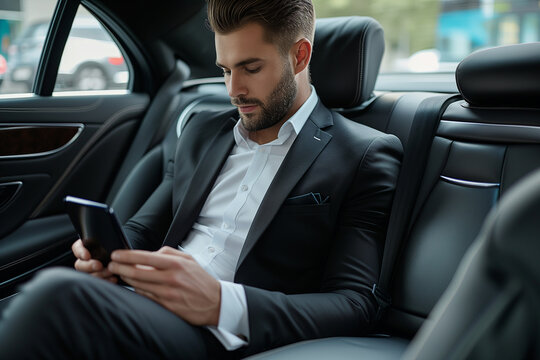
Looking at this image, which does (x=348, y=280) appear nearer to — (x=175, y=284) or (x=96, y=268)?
(x=175, y=284)

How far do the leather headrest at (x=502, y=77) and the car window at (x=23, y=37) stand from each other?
65.9 inches

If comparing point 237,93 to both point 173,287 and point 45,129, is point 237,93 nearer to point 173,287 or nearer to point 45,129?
point 173,287

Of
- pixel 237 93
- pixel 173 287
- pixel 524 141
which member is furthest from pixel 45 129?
pixel 524 141

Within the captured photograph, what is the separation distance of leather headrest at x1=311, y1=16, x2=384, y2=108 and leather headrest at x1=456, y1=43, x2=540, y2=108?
0.96 feet

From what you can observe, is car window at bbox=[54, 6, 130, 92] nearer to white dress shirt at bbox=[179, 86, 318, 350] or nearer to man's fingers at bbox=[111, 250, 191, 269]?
white dress shirt at bbox=[179, 86, 318, 350]

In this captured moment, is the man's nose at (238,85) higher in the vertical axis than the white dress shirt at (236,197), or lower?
higher

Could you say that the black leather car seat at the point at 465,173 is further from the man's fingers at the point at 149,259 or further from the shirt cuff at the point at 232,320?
the man's fingers at the point at 149,259

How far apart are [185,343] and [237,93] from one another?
2.42ft

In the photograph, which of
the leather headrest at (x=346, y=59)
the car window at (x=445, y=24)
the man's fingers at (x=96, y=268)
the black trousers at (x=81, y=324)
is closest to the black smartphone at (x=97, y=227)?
the man's fingers at (x=96, y=268)

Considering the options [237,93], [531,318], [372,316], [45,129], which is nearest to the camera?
[531,318]

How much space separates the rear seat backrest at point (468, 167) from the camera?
1.27 metres

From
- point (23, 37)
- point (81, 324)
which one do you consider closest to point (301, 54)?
point (81, 324)

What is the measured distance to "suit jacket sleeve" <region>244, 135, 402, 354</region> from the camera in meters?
1.08

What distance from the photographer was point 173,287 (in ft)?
3.34
